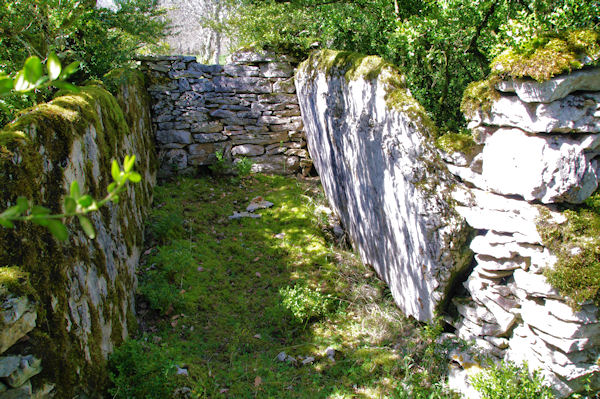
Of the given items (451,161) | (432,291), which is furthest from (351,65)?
(432,291)

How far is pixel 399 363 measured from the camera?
3.40 metres

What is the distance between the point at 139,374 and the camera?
282 centimetres

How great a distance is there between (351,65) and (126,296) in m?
3.35

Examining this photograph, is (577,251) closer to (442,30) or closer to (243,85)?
(442,30)

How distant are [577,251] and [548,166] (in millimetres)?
532

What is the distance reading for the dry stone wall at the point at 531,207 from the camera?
93.4 inches

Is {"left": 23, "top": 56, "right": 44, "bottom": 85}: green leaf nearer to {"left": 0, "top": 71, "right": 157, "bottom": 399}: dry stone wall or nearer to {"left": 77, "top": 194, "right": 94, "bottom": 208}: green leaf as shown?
{"left": 77, "top": 194, "right": 94, "bottom": 208}: green leaf

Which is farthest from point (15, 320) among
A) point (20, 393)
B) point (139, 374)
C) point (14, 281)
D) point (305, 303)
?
point (305, 303)

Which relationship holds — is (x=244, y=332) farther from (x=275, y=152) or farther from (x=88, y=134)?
(x=275, y=152)

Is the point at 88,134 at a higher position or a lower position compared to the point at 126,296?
higher

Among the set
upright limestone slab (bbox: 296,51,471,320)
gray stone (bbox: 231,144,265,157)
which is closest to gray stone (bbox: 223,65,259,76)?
gray stone (bbox: 231,144,265,157)

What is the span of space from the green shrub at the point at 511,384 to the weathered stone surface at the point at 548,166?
3.75 feet

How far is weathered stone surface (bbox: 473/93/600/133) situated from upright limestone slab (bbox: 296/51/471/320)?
771mm

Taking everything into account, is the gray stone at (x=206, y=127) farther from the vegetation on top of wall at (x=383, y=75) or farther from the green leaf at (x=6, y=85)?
the green leaf at (x=6, y=85)
